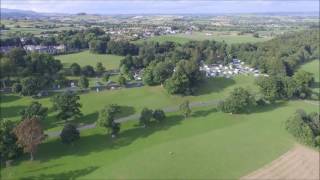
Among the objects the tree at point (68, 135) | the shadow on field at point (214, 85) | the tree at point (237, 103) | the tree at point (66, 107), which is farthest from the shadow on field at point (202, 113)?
the tree at point (68, 135)

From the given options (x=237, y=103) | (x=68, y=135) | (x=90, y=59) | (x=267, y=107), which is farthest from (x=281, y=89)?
(x=90, y=59)

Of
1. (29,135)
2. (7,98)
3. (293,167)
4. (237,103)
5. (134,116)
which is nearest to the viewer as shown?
(293,167)

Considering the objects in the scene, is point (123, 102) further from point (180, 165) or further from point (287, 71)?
point (287, 71)

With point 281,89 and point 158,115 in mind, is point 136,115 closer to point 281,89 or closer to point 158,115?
point 158,115

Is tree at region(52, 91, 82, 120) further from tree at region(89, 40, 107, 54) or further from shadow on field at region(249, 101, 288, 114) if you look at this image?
tree at region(89, 40, 107, 54)

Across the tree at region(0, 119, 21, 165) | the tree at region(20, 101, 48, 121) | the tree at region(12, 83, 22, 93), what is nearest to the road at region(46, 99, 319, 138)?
the tree at region(20, 101, 48, 121)

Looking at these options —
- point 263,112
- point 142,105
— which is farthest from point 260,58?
point 142,105
